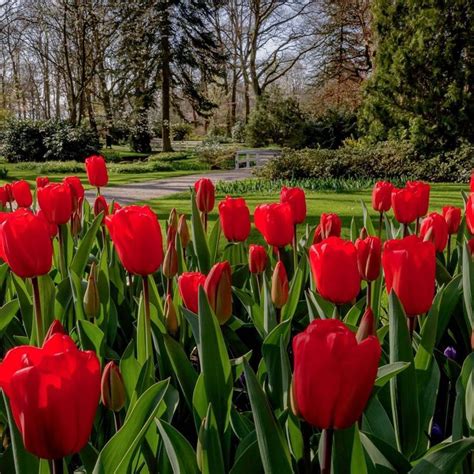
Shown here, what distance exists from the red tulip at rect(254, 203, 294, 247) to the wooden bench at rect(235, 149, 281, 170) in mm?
14739

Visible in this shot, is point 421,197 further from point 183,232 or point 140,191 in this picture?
point 140,191

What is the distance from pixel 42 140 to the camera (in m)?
20.7

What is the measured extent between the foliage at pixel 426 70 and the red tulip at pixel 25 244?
1120 centimetres

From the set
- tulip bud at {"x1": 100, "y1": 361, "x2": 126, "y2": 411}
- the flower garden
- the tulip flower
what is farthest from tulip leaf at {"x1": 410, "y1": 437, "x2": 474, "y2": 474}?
tulip bud at {"x1": 100, "y1": 361, "x2": 126, "y2": 411}

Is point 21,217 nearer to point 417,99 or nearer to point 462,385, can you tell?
point 462,385

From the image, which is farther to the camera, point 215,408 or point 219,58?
point 219,58

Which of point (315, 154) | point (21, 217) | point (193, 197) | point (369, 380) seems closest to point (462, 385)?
point (369, 380)

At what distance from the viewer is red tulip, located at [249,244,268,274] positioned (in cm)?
156

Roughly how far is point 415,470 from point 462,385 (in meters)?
0.32

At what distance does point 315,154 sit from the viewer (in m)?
11.7

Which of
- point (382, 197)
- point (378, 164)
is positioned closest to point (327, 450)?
point (382, 197)

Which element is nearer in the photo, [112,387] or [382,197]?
[112,387]

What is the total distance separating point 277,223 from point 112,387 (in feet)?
2.68

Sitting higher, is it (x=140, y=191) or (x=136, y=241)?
(x=136, y=241)
